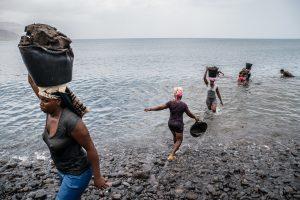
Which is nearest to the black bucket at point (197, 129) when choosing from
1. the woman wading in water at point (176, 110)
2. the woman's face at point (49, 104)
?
the woman wading in water at point (176, 110)

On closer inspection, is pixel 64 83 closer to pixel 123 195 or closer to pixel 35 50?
pixel 35 50

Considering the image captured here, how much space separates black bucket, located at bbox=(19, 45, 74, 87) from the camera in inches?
144

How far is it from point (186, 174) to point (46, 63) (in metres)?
→ 6.54

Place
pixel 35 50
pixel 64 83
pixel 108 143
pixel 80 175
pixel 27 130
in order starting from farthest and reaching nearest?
1. pixel 27 130
2. pixel 108 143
3. pixel 80 175
4. pixel 64 83
5. pixel 35 50

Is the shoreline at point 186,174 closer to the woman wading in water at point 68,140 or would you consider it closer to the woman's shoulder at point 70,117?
the woman wading in water at point 68,140

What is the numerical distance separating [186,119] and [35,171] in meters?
8.77

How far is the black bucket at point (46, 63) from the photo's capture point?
3.65 m

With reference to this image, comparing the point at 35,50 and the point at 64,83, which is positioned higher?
the point at 35,50

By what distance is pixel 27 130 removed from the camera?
583 inches

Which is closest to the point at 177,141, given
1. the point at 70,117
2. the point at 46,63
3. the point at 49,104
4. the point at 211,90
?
the point at 211,90

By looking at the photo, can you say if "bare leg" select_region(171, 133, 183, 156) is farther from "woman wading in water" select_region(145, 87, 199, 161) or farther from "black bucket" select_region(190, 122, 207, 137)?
"black bucket" select_region(190, 122, 207, 137)

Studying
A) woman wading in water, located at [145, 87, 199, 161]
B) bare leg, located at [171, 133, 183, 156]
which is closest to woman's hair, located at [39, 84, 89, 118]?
woman wading in water, located at [145, 87, 199, 161]

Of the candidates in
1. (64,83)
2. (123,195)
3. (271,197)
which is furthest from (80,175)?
(271,197)

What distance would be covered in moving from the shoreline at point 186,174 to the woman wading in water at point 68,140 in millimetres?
3637
